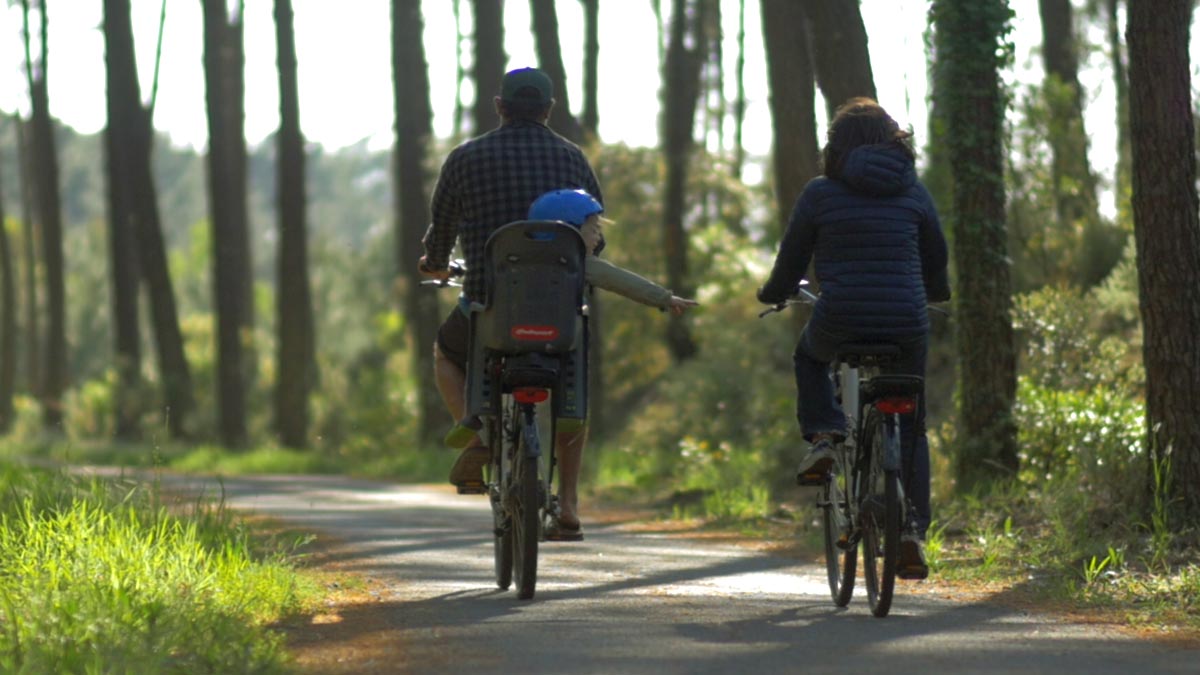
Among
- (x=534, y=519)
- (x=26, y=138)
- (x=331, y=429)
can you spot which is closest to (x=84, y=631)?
(x=534, y=519)

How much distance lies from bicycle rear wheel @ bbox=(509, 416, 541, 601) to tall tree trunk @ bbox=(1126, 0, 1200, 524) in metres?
3.49

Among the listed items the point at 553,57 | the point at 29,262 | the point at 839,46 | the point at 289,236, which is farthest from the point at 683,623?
the point at 29,262

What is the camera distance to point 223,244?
3130 centimetres

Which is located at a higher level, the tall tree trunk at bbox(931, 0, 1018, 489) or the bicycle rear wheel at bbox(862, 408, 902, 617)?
the tall tree trunk at bbox(931, 0, 1018, 489)

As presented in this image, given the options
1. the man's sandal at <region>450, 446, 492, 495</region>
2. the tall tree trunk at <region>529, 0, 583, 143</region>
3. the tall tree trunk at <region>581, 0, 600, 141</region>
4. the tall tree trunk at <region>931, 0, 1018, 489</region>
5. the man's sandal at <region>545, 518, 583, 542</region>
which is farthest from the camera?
the tall tree trunk at <region>581, 0, 600, 141</region>

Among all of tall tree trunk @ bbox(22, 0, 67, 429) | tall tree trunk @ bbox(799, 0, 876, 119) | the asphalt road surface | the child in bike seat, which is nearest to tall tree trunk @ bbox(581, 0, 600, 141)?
tall tree trunk @ bbox(22, 0, 67, 429)

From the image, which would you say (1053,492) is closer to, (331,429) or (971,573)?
(971,573)

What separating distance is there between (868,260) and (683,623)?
63.6 inches

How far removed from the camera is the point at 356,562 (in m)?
9.88

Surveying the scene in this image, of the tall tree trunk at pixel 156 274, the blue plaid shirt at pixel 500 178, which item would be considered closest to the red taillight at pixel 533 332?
the blue plaid shirt at pixel 500 178

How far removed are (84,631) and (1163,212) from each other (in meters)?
5.85

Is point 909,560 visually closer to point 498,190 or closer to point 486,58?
point 498,190

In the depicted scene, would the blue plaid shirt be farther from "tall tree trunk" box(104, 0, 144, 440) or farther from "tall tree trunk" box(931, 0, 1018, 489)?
"tall tree trunk" box(104, 0, 144, 440)

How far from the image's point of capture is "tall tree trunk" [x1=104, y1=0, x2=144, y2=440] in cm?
3216
